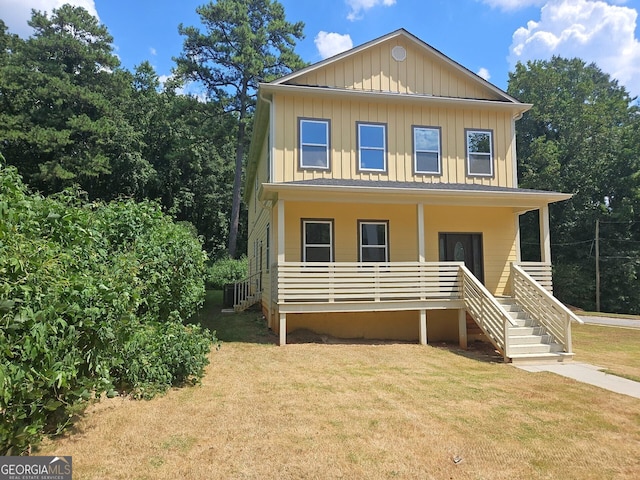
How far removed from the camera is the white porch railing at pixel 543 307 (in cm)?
938

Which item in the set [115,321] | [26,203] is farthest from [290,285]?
[26,203]

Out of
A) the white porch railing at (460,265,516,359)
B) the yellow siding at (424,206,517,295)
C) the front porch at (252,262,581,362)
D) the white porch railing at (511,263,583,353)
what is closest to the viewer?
the white porch railing at (460,265,516,359)

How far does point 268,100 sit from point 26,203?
9.16m

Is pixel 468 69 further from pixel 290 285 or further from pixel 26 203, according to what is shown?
pixel 26 203

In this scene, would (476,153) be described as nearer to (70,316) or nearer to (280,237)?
(280,237)

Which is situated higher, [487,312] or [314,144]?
[314,144]

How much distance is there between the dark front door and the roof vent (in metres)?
5.48

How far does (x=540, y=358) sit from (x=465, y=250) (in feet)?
14.6

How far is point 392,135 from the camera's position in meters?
12.6

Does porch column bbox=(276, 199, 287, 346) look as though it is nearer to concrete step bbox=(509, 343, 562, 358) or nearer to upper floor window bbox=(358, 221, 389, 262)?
upper floor window bbox=(358, 221, 389, 262)

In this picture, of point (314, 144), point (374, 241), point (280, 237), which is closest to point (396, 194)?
point (374, 241)

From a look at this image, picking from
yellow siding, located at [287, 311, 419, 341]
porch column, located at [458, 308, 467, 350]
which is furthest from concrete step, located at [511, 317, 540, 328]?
yellow siding, located at [287, 311, 419, 341]

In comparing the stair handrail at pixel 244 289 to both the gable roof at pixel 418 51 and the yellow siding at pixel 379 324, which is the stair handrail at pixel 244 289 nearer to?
the yellow siding at pixel 379 324

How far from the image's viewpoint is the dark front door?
1280 cm
